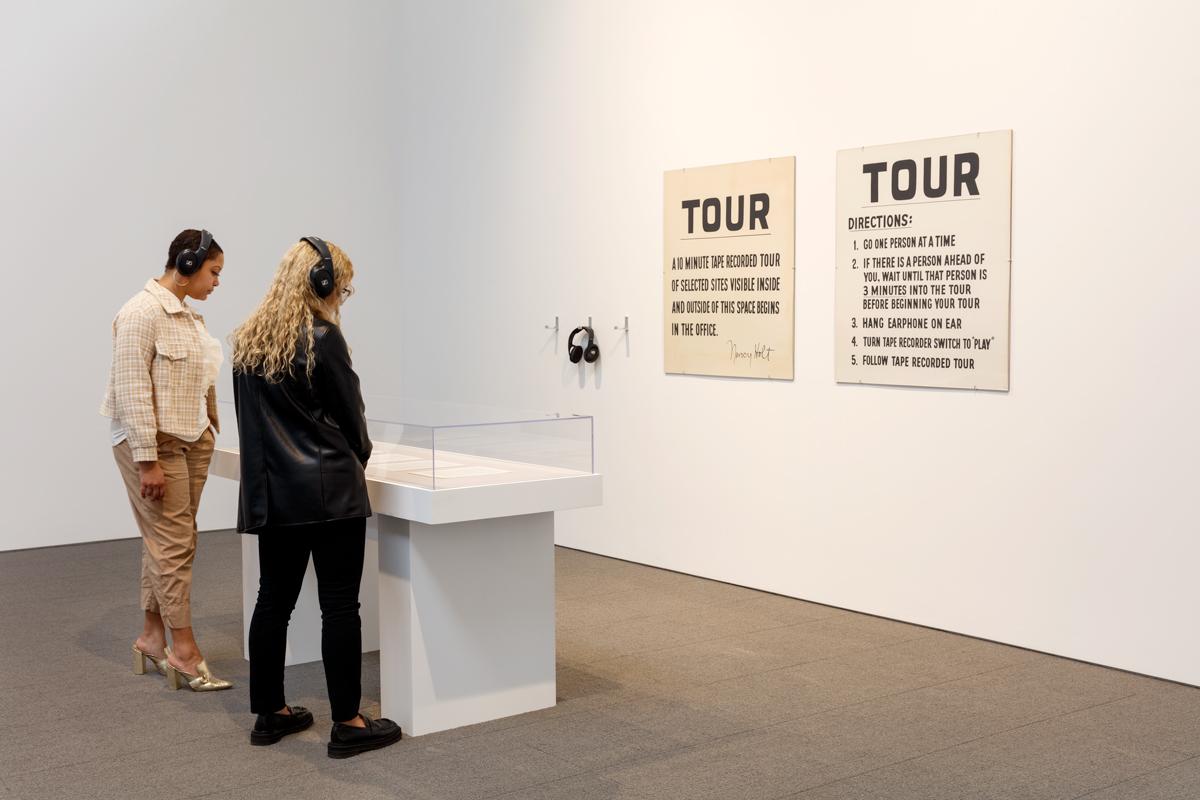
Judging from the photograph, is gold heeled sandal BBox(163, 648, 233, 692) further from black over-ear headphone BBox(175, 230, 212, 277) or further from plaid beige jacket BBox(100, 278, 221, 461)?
black over-ear headphone BBox(175, 230, 212, 277)

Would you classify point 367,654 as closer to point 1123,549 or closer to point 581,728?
point 581,728

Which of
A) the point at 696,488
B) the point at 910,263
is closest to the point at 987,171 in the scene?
the point at 910,263

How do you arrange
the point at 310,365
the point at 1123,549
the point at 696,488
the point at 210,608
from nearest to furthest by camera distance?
the point at 310,365 < the point at 1123,549 < the point at 210,608 < the point at 696,488

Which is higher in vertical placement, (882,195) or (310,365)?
(882,195)

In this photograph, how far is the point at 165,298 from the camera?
12.9ft

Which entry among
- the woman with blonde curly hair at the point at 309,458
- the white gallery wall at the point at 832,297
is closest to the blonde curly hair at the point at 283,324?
the woman with blonde curly hair at the point at 309,458

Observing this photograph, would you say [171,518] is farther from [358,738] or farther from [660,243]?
[660,243]

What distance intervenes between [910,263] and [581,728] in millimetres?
2198

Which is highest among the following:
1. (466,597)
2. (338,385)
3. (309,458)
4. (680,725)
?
(338,385)

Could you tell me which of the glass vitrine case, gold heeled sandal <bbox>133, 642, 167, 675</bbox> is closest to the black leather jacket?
the glass vitrine case

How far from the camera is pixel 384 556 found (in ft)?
11.9

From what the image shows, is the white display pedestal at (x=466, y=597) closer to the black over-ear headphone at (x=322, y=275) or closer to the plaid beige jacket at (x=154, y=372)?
the black over-ear headphone at (x=322, y=275)

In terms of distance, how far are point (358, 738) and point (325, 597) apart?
0.39 metres
